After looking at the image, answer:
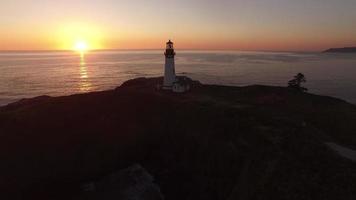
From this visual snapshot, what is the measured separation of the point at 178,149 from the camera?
29.6 meters

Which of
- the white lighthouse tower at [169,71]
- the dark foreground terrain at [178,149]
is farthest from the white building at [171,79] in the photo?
the dark foreground terrain at [178,149]

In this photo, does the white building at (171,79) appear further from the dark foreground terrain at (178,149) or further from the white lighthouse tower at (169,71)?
the dark foreground terrain at (178,149)

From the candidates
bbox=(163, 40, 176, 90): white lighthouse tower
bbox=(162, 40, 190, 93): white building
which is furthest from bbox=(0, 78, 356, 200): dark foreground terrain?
bbox=(163, 40, 176, 90): white lighthouse tower

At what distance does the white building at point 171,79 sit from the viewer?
141 feet

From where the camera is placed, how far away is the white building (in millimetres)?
42847

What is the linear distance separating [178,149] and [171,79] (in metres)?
17.9

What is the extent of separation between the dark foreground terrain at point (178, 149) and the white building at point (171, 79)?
512 centimetres

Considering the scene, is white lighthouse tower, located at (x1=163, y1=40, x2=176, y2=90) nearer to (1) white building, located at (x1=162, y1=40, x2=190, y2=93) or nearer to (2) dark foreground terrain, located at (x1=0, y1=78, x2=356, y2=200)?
(1) white building, located at (x1=162, y1=40, x2=190, y2=93)

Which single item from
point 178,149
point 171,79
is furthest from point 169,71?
point 178,149

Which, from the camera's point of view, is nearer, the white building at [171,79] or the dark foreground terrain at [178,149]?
the dark foreground terrain at [178,149]

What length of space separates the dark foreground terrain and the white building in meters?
5.12

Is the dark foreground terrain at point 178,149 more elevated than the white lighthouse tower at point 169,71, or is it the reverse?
the white lighthouse tower at point 169,71

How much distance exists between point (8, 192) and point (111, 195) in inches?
324

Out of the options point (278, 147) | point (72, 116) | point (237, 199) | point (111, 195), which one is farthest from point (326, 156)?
point (72, 116)
